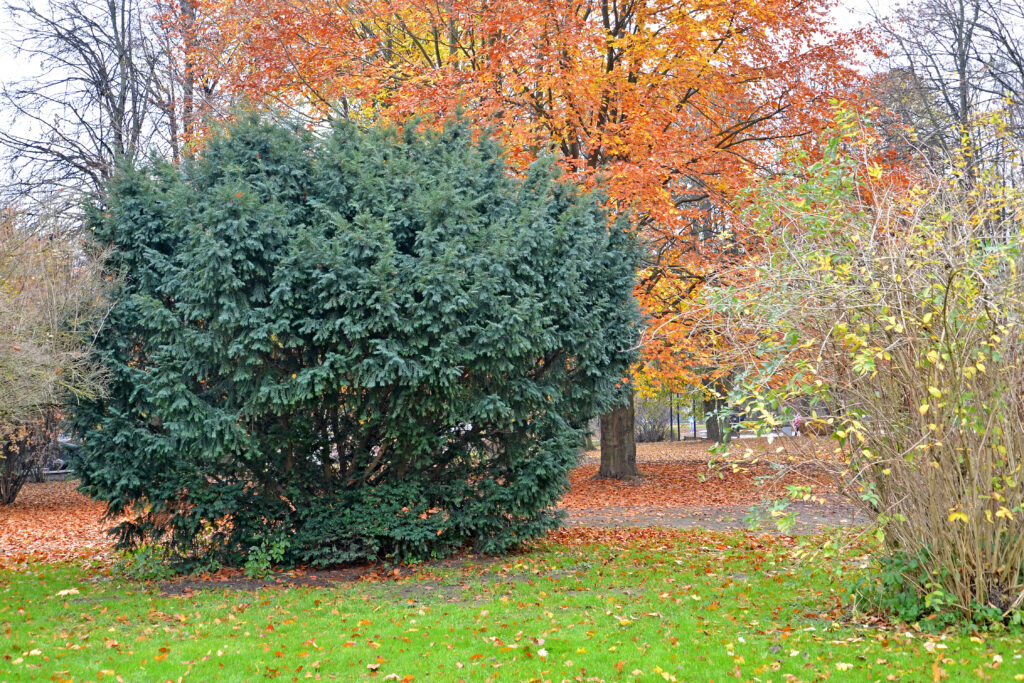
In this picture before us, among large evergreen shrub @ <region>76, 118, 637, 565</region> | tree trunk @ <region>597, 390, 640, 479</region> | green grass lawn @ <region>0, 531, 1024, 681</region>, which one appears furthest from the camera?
tree trunk @ <region>597, 390, 640, 479</region>

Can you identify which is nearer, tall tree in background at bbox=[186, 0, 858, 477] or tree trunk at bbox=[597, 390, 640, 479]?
tall tree in background at bbox=[186, 0, 858, 477]

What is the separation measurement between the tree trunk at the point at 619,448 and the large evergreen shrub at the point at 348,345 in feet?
28.5

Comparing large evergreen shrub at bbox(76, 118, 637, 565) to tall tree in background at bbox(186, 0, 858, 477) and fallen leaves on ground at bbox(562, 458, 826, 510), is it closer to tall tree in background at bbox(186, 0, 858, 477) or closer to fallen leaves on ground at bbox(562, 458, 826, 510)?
tall tree in background at bbox(186, 0, 858, 477)

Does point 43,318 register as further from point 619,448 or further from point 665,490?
point 619,448

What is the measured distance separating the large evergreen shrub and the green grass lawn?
0.90m

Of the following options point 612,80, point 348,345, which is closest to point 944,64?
point 612,80

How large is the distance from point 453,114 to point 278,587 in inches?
233

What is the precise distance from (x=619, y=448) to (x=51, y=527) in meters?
11.4

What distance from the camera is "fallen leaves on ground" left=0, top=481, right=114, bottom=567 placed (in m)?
11.6

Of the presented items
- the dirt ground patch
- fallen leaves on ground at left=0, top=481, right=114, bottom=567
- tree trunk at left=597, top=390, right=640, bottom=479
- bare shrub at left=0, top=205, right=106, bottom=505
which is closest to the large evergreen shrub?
bare shrub at left=0, top=205, right=106, bottom=505

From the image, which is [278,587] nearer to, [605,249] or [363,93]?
[605,249]

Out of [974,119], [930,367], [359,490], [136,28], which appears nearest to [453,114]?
[359,490]

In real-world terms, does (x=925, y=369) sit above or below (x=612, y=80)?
below

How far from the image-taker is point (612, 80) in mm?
13594
